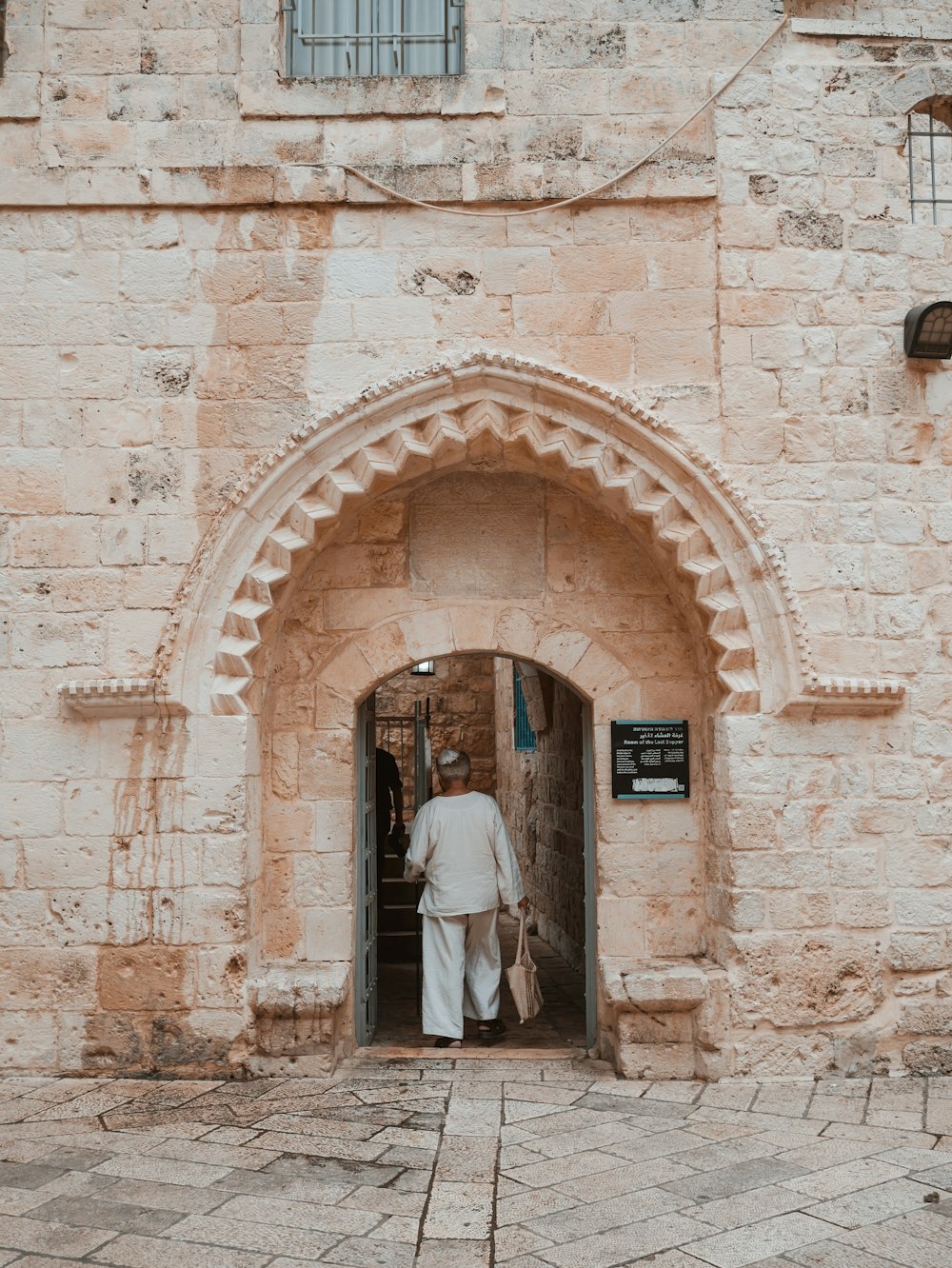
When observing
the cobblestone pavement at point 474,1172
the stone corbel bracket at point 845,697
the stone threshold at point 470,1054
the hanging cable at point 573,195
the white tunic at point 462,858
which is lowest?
the stone threshold at point 470,1054

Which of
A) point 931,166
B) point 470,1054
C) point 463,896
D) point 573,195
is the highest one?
point 931,166

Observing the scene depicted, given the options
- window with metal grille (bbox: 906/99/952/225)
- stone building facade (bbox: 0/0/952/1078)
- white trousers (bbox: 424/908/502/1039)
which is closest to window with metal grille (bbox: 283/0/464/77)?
stone building facade (bbox: 0/0/952/1078)

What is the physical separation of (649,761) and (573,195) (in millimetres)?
2612

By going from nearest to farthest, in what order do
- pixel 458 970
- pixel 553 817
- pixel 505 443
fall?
pixel 505 443 → pixel 458 970 → pixel 553 817

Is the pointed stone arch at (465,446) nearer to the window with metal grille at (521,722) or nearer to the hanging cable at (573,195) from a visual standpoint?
the hanging cable at (573,195)

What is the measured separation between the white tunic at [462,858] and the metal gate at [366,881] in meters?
0.23

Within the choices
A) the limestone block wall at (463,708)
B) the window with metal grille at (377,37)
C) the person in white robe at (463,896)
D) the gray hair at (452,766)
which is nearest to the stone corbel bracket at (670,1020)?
the person in white robe at (463,896)

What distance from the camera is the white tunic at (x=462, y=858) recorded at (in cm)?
554

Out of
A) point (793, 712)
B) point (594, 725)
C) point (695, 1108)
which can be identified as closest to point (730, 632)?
point (793, 712)

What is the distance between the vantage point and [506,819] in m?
11.1

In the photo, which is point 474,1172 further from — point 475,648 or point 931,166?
point 931,166

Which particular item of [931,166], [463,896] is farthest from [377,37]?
[463,896]

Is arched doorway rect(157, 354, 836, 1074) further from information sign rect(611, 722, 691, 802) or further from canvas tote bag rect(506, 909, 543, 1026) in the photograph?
canvas tote bag rect(506, 909, 543, 1026)

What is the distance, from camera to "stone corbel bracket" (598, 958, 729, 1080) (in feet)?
15.4
